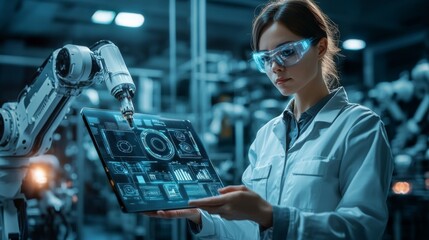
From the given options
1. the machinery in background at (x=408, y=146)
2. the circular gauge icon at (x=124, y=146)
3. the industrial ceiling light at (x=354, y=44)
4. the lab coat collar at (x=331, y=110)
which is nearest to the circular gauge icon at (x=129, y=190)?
the circular gauge icon at (x=124, y=146)

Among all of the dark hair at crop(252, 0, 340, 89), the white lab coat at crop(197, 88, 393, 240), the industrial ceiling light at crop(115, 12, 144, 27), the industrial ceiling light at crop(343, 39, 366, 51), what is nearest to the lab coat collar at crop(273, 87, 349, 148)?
the white lab coat at crop(197, 88, 393, 240)

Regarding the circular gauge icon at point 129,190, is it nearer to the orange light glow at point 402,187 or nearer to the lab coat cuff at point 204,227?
the lab coat cuff at point 204,227

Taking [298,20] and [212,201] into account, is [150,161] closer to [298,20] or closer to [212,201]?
[212,201]

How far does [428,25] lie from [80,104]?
4.97 m

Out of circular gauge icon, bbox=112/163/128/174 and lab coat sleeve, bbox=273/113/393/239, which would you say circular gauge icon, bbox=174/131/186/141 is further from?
lab coat sleeve, bbox=273/113/393/239

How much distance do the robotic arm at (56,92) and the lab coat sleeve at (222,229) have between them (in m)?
0.38

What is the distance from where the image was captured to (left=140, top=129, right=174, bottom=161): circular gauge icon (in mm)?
1279

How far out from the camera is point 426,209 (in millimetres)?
4477

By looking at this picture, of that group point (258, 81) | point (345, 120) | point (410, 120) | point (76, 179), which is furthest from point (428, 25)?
point (345, 120)

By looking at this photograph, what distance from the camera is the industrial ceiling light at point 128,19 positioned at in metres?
4.97

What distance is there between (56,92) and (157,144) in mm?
A: 411

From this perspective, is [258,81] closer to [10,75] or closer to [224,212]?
[10,75]

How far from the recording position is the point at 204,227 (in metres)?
1.36

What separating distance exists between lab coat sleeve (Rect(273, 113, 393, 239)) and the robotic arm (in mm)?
540
